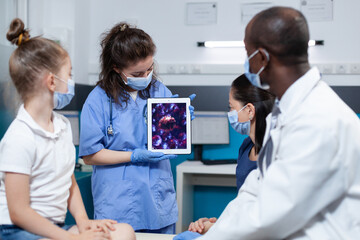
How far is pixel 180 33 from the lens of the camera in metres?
3.41

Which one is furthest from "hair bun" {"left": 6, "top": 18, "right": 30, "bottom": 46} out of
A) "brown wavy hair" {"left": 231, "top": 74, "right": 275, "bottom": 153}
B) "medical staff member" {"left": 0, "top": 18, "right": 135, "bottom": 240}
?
"brown wavy hair" {"left": 231, "top": 74, "right": 275, "bottom": 153}

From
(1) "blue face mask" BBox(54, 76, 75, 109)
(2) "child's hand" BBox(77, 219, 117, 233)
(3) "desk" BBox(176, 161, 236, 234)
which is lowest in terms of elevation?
(3) "desk" BBox(176, 161, 236, 234)

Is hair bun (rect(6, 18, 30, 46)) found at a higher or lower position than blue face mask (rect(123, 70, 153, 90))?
higher

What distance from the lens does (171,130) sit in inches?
70.9

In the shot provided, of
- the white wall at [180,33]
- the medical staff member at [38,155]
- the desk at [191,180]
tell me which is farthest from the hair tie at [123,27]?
the white wall at [180,33]

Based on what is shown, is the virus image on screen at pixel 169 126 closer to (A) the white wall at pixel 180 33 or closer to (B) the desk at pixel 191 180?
(B) the desk at pixel 191 180

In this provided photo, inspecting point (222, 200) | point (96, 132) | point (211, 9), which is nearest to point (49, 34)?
point (211, 9)

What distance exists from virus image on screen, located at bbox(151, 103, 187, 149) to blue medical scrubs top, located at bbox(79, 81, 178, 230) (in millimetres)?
90

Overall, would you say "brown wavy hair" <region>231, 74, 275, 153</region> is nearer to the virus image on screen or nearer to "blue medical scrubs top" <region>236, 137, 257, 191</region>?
"blue medical scrubs top" <region>236, 137, 257, 191</region>

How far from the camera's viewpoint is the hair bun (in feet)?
3.84

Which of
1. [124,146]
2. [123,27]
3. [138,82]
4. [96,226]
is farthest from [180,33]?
[96,226]

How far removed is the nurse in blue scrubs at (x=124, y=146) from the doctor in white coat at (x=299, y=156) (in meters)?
0.66

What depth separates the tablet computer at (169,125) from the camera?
1760mm

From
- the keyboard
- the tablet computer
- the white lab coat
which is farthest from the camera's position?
the keyboard
